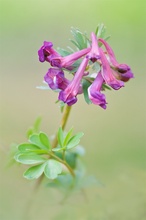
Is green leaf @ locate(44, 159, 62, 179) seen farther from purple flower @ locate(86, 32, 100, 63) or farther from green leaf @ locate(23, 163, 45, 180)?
purple flower @ locate(86, 32, 100, 63)

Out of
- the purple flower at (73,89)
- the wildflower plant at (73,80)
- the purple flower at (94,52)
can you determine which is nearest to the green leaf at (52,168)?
the wildflower plant at (73,80)

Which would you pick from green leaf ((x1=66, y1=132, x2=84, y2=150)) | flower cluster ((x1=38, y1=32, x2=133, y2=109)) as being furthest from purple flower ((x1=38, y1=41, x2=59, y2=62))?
green leaf ((x1=66, y1=132, x2=84, y2=150))

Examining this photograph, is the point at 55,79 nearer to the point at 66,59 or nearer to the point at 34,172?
the point at 66,59

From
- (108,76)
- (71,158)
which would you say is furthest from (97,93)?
(71,158)

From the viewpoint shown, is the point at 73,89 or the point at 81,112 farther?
the point at 81,112

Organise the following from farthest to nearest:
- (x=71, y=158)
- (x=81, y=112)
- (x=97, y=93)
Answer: (x=81, y=112) < (x=71, y=158) < (x=97, y=93)

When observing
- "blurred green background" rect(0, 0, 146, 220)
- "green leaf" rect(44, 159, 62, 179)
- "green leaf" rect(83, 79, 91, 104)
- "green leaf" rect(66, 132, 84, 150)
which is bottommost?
"blurred green background" rect(0, 0, 146, 220)
